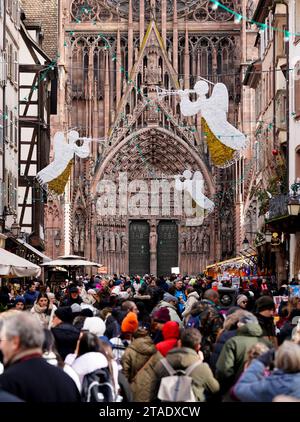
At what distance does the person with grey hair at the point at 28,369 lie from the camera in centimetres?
789

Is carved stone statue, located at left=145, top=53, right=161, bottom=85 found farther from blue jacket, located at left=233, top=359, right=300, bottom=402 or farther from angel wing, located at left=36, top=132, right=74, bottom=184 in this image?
blue jacket, located at left=233, top=359, right=300, bottom=402

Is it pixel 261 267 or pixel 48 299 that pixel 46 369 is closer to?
pixel 48 299

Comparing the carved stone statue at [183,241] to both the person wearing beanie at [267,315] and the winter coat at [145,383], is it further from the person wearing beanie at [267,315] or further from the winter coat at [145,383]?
the winter coat at [145,383]

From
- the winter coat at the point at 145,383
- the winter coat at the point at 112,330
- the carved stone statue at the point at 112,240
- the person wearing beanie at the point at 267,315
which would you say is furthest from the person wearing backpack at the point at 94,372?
the carved stone statue at the point at 112,240

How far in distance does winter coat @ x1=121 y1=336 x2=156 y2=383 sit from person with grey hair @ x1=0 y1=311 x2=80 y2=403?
439cm

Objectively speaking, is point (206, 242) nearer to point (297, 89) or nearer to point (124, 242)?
point (124, 242)

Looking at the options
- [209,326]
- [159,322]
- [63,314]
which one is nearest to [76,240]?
[209,326]

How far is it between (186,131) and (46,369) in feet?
227

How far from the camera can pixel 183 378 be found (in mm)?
10430

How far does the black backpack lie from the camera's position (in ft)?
33.5

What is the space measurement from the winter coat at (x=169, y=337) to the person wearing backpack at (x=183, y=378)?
1525mm

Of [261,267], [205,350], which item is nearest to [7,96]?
[261,267]

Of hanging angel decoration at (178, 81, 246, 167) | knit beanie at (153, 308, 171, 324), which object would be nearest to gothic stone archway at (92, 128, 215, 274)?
hanging angel decoration at (178, 81, 246, 167)

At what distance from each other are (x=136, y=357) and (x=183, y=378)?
225cm
